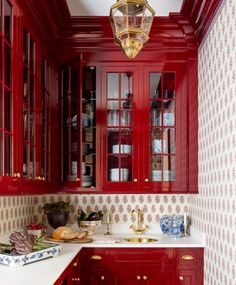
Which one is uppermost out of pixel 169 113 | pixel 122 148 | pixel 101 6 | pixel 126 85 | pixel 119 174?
pixel 101 6

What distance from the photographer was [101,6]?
3.98 meters

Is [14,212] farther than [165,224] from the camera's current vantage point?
No

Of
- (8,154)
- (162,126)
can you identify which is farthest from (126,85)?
(8,154)

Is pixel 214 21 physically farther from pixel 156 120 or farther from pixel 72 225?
pixel 72 225

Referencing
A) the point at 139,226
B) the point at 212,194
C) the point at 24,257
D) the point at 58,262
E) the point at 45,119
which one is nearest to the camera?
the point at 24,257

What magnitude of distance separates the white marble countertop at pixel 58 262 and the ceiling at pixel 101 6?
191 cm

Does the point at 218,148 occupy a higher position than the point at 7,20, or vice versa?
the point at 7,20

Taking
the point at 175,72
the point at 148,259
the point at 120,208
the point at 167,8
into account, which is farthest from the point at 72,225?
the point at 167,8

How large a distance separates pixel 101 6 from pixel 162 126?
46.0 inches

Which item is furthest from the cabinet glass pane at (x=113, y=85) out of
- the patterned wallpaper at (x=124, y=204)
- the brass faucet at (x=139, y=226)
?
the brass faucet at (x=139, y=226)

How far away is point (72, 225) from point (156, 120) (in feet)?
4.11

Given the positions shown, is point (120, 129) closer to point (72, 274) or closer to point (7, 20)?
point (72, 274)

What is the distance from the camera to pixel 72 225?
4.57m

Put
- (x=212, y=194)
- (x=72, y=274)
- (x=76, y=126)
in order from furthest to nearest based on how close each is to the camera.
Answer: (x=76, y=126), (x=212, y=194), (x=72, y=274)
